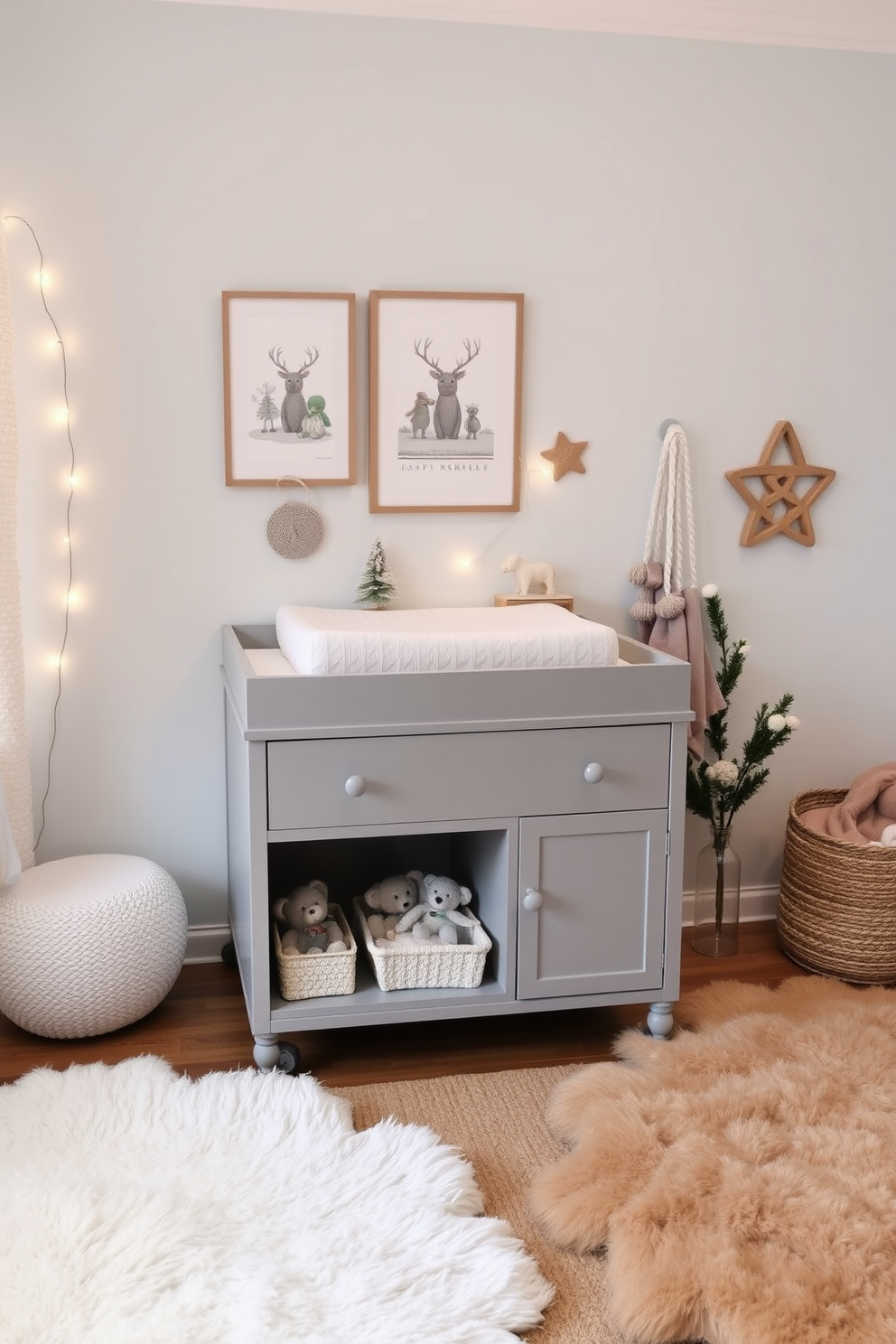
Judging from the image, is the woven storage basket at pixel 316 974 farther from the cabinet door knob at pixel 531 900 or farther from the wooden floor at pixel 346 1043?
the cabinet door knob at pixel 531 900

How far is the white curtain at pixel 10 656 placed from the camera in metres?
2.31

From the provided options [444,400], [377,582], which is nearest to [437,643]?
[377,582]

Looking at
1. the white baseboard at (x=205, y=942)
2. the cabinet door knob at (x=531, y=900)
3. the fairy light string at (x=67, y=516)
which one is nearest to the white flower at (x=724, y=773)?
the cabinet door knob at (x=531, y=900)

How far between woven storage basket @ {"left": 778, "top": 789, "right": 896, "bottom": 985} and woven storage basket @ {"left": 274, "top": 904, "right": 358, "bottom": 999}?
115 centimetres

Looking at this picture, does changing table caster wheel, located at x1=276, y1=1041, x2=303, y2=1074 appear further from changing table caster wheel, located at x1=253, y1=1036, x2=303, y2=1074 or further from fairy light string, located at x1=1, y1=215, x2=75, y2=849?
fairy light string, located at x1=1, y1=215, x2=75, y2=849

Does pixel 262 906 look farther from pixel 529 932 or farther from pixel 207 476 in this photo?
pixel 207 476

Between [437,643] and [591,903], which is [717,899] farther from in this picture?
[437,643]

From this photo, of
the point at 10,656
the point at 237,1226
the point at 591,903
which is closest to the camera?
the point at 237,1226

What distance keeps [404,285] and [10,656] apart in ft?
3.84

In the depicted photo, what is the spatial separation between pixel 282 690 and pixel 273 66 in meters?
1.38

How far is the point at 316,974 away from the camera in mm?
2221

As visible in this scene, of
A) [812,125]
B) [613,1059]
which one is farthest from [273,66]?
[613,1059]

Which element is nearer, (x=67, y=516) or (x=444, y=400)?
(x=67, y=516)

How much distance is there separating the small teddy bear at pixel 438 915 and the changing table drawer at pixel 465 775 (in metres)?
0.24
